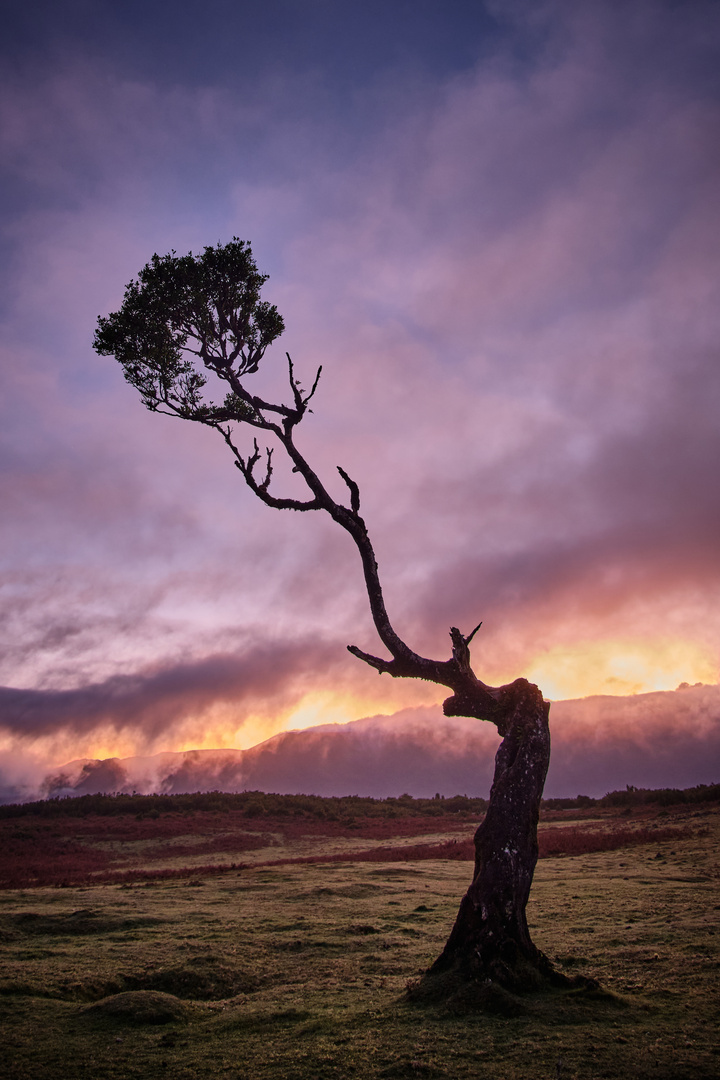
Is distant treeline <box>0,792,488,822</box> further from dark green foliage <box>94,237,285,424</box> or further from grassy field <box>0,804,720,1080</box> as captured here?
dark green foliage <box>94,237,285,424</box>

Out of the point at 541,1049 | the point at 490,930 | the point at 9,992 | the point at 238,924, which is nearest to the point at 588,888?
the point at 238,924

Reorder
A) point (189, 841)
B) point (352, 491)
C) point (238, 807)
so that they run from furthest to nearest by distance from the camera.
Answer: point (238, 807)
point (189, 841)
point (352, 491)

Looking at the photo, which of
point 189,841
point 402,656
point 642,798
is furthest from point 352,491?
point 642,798

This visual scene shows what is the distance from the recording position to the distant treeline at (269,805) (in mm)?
59562

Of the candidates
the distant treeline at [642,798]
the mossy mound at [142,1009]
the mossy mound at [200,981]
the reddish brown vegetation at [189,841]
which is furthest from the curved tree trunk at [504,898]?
the distant treeline at [642,798]

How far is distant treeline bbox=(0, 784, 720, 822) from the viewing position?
5956 centimetres

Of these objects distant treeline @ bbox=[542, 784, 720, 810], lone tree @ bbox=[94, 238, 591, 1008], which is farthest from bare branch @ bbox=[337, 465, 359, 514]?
distant treeline @ bbox=[542, 784, 720, 810]

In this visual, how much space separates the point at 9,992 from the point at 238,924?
7375 millimetres

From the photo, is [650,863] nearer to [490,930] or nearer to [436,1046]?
[490,930]

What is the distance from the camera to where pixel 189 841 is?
1816 inches

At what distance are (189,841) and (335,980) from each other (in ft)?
132

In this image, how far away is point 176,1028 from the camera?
867 cm

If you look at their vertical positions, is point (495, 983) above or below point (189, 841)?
above

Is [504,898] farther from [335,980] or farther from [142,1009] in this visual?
[142,1009]
